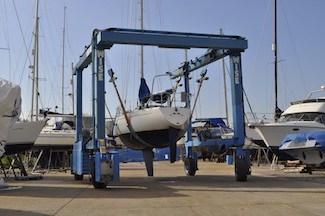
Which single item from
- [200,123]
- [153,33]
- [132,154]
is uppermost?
[153,33]

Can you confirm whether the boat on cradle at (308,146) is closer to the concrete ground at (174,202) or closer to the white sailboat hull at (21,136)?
the concrete ground at (174,202)

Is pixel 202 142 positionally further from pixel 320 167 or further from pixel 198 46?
pixel 320 167

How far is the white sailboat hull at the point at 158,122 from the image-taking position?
537 inches

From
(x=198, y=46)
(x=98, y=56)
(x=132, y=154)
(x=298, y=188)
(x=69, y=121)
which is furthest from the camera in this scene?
(x=132, y=154)

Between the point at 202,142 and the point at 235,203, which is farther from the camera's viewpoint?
the point at 202,142

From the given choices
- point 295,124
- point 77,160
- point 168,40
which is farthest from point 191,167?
point 168,40

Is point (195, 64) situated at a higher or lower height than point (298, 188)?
higher

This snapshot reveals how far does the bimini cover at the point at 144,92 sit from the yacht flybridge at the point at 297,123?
473 centimetres

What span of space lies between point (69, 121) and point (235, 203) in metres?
21.0

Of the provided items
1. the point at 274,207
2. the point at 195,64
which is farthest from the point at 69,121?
the point at 274,207

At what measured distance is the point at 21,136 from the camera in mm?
16922

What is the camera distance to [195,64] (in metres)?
16.2

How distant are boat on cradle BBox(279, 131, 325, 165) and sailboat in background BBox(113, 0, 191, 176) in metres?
3.90

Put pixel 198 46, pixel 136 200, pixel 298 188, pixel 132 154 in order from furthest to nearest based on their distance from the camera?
1. pixel 132 154
2. pixel 198 46
3. pixel 298 188
4. pixel 136 200
